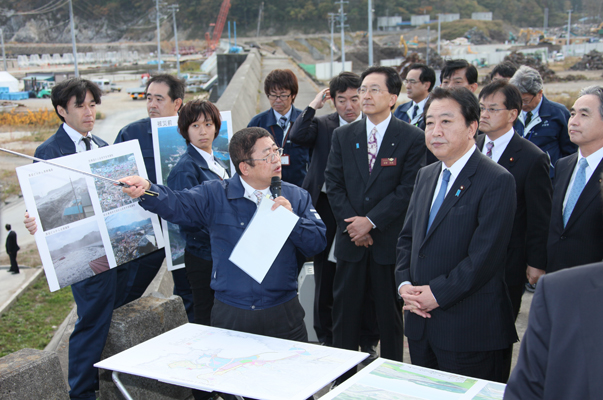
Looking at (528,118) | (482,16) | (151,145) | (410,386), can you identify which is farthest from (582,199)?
(482,16)

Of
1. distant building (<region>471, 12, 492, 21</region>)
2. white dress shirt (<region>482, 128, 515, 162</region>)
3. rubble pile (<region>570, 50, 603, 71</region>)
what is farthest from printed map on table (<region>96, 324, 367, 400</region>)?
distant building (<region>471, 12, 492, 21</region>)

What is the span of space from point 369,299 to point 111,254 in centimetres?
179

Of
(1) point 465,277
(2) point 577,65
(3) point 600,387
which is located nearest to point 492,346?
(1) point 465,277

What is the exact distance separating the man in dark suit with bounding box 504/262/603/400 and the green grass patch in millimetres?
6588

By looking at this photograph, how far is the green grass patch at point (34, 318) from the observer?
22.3ft

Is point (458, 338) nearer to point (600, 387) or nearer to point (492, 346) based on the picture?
point (492, 346)

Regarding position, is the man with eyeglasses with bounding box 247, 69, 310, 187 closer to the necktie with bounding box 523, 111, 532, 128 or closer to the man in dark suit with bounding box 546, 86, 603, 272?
the necktie with bounding box 523, 111, 532, 128

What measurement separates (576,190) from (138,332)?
267 cm

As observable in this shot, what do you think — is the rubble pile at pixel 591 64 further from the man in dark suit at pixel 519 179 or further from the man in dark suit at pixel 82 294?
the man in dark suit at pixel 82 294

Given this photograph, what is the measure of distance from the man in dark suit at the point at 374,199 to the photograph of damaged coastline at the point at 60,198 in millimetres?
1588

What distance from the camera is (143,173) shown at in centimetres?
309

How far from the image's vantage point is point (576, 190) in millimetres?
2965

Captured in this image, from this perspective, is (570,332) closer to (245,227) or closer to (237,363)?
(237,363)

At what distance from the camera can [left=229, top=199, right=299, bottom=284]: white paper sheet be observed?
99.6 inches
